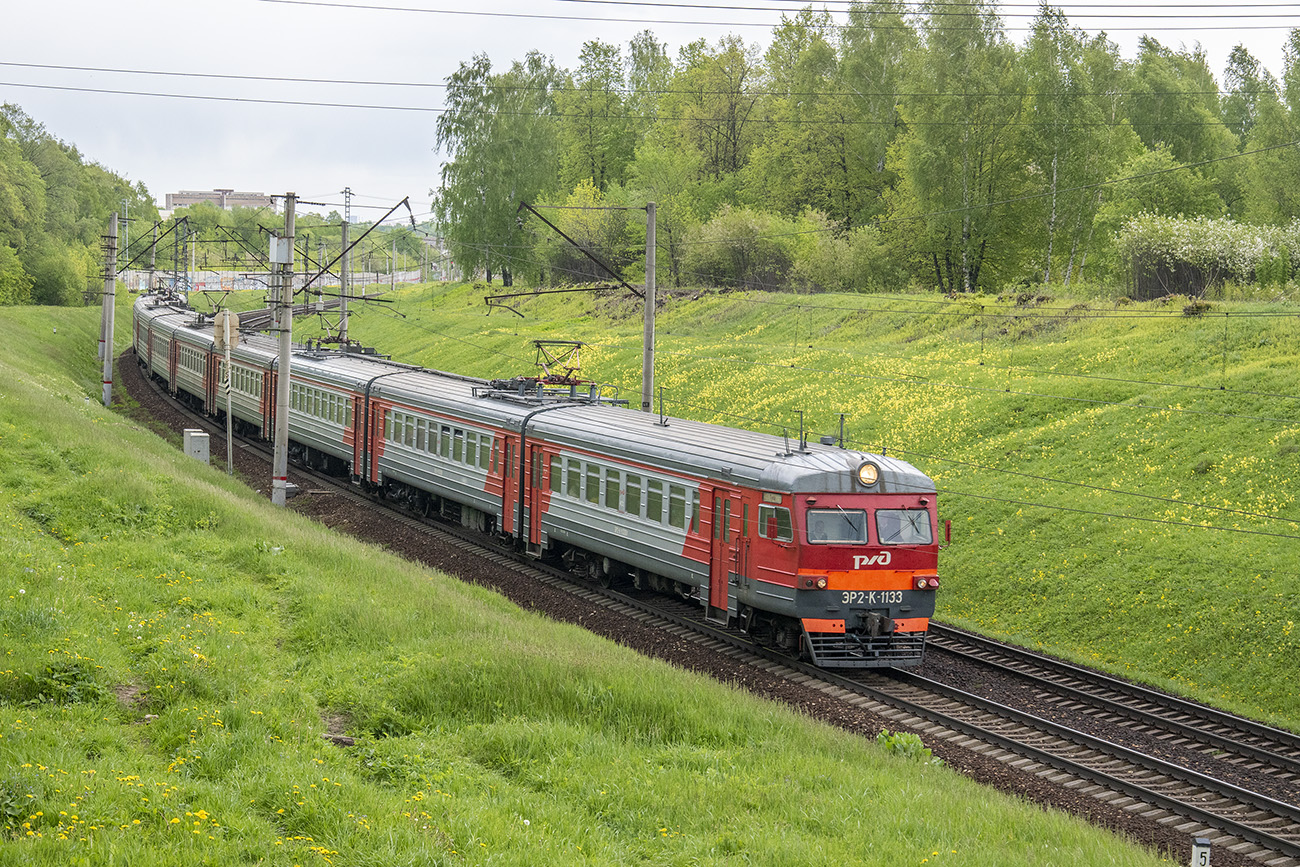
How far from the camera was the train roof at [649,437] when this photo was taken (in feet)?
52.1

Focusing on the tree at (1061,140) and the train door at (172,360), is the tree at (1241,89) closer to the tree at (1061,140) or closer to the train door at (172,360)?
the tree at (1061,140)

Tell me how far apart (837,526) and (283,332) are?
15393mm

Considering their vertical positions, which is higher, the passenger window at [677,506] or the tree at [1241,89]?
the tree at [1241,89]

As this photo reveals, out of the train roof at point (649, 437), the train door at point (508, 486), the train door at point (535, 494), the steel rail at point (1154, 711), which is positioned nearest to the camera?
the steel rail at point (1154, 711)

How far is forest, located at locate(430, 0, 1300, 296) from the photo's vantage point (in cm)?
4775

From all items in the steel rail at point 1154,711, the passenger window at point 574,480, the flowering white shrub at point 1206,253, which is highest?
the flowering white shrub at point 1206,253

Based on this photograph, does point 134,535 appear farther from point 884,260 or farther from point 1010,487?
point 884,260

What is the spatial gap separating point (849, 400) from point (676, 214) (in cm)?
3454

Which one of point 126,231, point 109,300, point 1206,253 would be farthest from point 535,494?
point 126,231

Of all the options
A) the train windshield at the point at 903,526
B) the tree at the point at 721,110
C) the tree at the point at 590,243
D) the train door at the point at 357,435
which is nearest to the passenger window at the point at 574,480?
the train windshield at the point at 903,526

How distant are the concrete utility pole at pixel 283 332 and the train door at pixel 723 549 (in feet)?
40.2

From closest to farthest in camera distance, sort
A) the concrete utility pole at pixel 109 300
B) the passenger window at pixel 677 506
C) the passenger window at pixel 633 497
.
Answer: the passenger window at pixel 677 506
the passenger window at pixel 633 497
the concrete utility pole at pixel 109 300

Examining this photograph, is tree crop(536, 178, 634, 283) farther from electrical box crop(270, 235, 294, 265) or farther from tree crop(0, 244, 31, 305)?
electrical box crop(270, 235, 294, 265)

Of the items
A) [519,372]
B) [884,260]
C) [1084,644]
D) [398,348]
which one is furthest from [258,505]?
[398,348]
